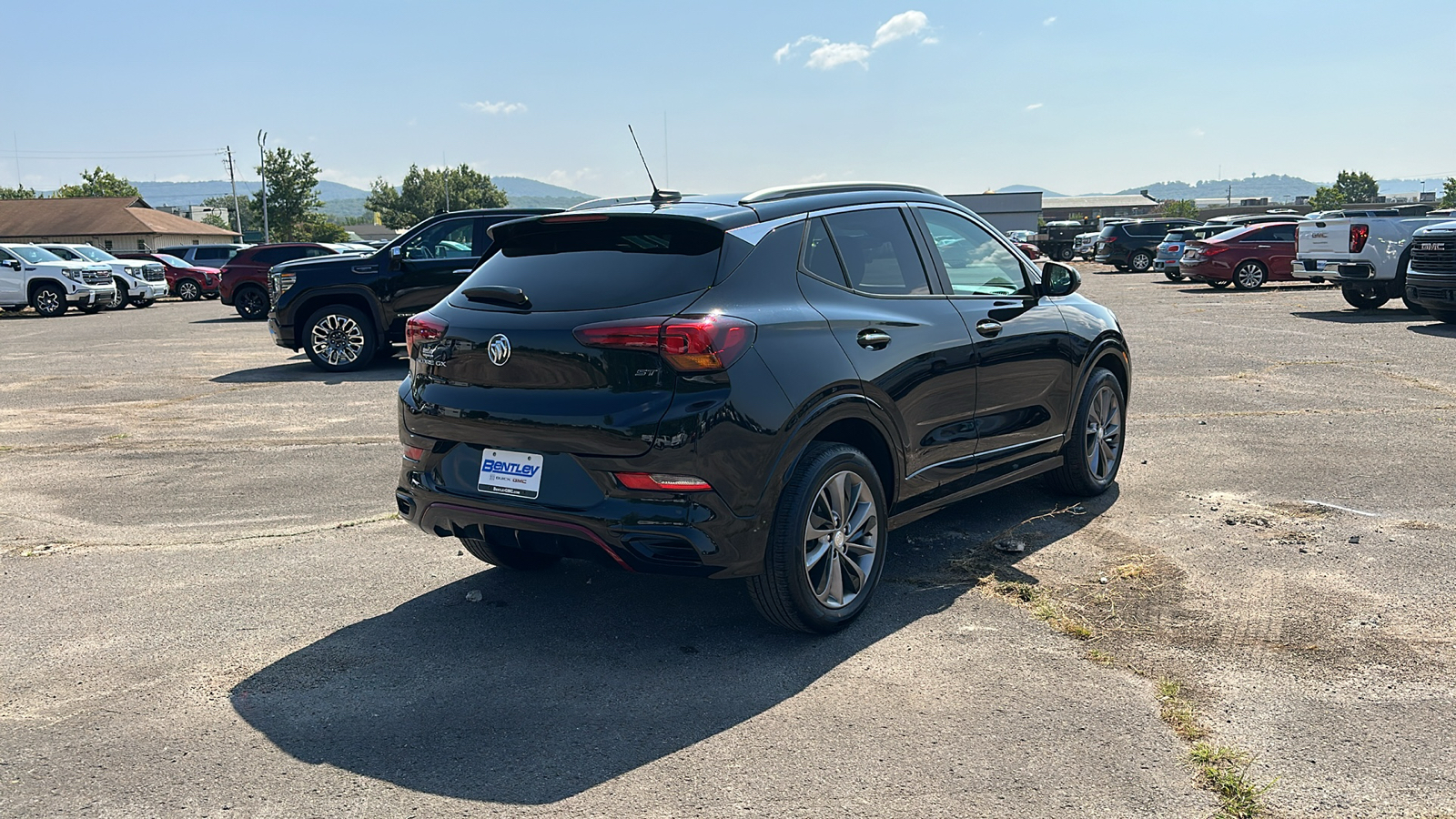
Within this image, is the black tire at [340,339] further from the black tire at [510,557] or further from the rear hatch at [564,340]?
the rear hatch at [564,340]

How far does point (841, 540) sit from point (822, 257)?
3.97ft

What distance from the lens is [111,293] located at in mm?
29078

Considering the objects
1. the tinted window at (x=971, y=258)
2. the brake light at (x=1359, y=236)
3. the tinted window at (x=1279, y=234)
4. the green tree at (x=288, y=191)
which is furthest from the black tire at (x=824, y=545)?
the green tree at (x=288, y=191)

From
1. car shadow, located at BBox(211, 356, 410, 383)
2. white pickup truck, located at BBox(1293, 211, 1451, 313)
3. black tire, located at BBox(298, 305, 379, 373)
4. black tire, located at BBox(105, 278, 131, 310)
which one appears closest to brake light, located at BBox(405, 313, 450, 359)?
car shadow, located at BBox(211, 356, 410, 383)

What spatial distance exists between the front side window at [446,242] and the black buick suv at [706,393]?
30.5ft

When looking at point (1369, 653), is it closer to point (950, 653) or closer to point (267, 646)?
point (950, 653)

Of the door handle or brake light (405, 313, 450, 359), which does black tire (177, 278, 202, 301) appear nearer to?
brake light (405, 313, 450, 359)

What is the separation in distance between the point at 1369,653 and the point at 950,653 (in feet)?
5.27

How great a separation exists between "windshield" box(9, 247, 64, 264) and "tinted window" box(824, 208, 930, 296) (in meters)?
28.7

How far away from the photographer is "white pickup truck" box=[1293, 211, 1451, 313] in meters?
19.1

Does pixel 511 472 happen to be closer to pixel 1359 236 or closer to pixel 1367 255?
pixel 1367 255

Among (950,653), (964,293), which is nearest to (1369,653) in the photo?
(950,653)

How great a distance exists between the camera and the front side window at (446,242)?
1423 centimetres

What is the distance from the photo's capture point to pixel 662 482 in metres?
4.18
